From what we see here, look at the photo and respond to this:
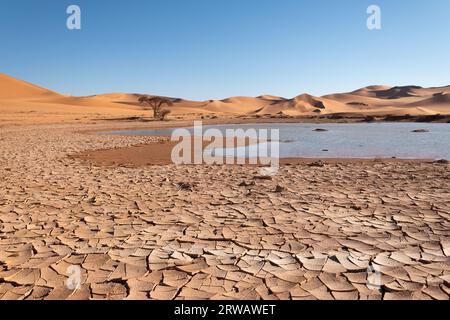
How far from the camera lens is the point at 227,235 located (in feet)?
13.4

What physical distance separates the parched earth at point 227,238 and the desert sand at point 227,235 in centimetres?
2

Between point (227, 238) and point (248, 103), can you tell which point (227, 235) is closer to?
point (227, 238)

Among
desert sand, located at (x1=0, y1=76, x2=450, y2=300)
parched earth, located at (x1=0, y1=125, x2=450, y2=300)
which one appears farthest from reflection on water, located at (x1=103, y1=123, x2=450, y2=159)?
parched earth, located at (x1=0, y1=125, x2=450, y2=300)

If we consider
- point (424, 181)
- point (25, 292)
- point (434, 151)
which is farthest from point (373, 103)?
point (25, 292)

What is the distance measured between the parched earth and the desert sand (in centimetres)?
2

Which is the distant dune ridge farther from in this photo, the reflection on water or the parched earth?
the parched earth

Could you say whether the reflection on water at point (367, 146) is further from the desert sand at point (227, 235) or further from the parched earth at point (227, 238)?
the parched earth at point (227, 238)

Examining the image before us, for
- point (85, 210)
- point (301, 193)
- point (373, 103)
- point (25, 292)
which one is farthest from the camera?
point (373, 103)

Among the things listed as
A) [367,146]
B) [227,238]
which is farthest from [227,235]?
[367,146]

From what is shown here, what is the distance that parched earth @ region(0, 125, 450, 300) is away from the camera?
296 cm

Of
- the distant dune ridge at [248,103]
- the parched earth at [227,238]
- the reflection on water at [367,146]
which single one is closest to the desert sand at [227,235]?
the parched earth at [227,238]

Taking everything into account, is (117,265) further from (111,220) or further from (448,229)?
(448,229)

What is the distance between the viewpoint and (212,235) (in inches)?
161
